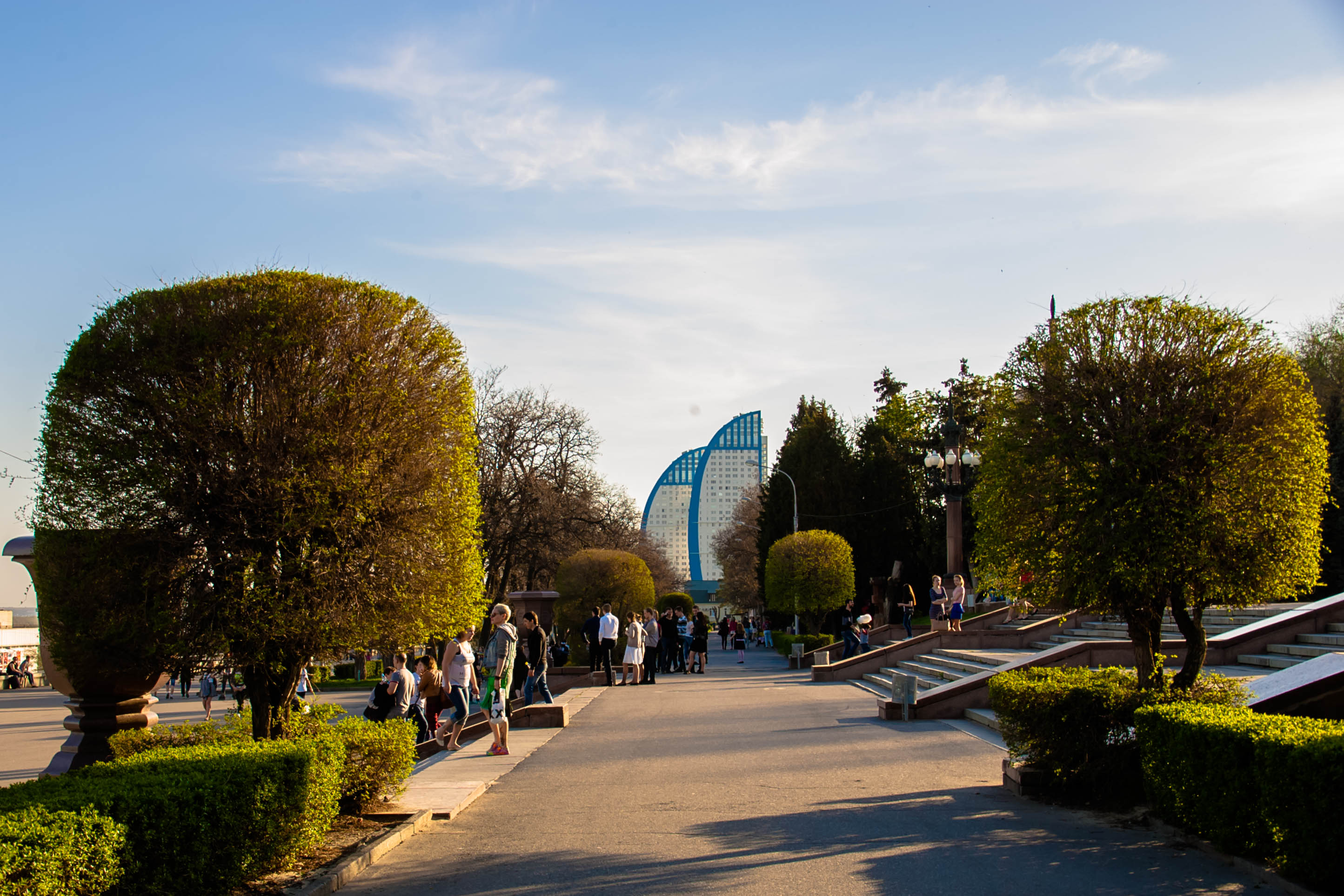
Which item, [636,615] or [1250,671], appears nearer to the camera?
[1250,671]

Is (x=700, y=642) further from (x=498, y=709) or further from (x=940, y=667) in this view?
(x=498, y=709)

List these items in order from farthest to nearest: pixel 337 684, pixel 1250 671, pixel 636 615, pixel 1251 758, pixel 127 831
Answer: pixel 337 684
pixel 636 615
pixel 1250 671
pixel 1251 758
pixel 127 831

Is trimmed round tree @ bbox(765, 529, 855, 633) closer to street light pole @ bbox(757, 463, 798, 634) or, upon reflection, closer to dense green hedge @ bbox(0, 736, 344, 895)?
street light pole @ bbox(757, 463, 798, 634)

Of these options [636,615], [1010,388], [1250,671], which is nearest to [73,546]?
[1010,388]

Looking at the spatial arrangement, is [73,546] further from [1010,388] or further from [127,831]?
[1010,388]

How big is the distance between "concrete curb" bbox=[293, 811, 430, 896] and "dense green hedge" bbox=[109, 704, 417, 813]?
14.9 inches

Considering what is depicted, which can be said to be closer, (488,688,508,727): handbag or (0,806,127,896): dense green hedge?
(0,806,127,896): dense green hedge

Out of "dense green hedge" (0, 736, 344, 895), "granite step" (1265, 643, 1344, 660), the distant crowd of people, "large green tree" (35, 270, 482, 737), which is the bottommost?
the distant crowd of people

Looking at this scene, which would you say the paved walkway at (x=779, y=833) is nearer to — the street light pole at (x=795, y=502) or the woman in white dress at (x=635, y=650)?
the woman in white dress at (x=635, y=650)

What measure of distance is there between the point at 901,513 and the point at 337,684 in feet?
93.5

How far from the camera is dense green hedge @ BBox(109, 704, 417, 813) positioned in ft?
25.4

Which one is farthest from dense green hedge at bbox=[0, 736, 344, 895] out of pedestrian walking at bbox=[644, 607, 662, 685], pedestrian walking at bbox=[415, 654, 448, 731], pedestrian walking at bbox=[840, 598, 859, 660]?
pedestrian walking at bbox=[840, 598, 859, 660]

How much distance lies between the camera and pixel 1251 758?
6.21 m

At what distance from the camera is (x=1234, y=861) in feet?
21.6
